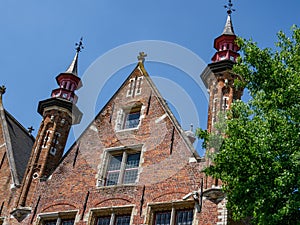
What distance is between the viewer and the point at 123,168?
18.6 m

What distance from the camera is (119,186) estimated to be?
17.8 meters

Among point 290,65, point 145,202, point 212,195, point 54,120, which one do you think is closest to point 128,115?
point 54,120

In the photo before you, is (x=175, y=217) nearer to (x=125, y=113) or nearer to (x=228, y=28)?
(x=125, y=113)

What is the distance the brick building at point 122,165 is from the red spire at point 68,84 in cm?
6

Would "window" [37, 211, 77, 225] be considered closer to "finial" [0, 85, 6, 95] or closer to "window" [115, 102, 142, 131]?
"window" [115, 102, 142, 131]

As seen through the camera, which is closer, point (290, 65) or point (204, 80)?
point (290, 65)

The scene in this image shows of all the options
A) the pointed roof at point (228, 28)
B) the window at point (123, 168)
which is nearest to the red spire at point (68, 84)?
the window at point (123, 168)

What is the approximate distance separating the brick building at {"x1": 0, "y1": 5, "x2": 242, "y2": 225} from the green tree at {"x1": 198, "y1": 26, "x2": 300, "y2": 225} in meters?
2.89

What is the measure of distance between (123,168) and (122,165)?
137mm

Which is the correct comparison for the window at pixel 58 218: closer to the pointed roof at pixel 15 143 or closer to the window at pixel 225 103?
the pointed roof at pixel 15 143

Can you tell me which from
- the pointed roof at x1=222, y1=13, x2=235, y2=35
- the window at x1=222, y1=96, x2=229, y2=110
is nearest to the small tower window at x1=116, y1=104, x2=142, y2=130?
the window at x1=222, y1=96, x2=229, y2=110

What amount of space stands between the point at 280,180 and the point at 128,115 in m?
10.0

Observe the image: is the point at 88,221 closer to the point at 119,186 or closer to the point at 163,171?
the point at 119,186

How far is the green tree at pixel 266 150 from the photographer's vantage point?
38.2 ft
